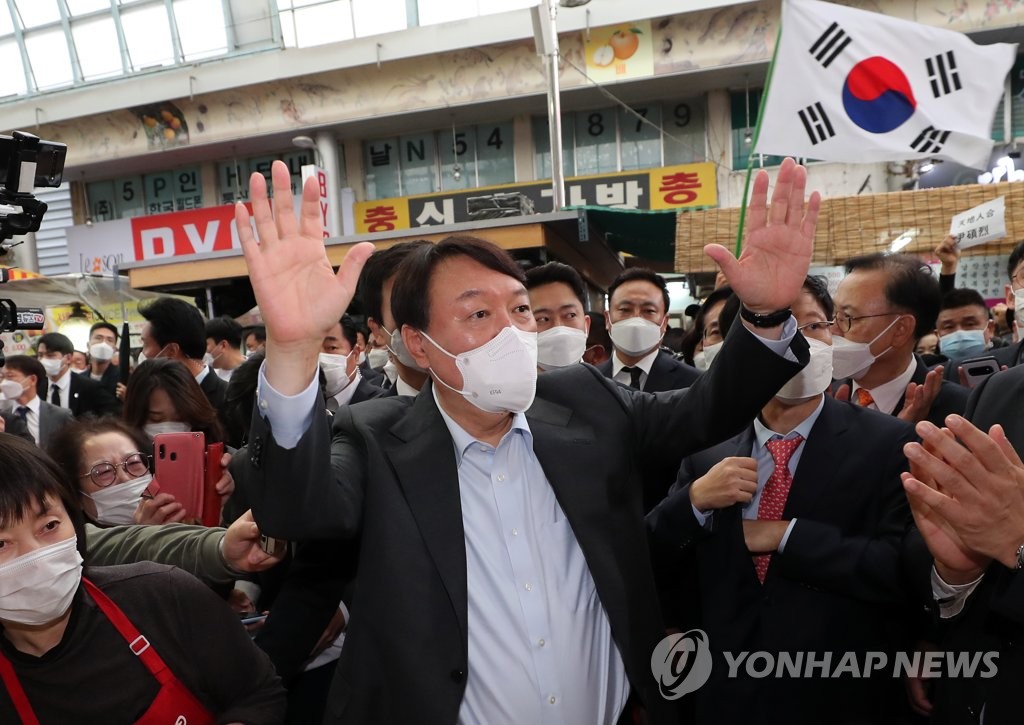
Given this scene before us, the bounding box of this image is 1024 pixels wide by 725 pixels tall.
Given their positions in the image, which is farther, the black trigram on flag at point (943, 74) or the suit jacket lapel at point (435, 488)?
the black trigram on flag at point (943, 74)

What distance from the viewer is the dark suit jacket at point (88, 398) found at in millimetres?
5286

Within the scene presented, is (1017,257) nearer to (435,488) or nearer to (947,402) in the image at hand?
(947,402)

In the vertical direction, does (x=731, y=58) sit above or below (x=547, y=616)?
above

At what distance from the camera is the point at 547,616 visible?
1.39 m

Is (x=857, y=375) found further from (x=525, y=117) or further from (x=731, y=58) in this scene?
(x=525, y=117)

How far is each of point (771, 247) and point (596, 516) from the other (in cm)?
65

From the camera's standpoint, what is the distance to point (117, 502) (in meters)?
2.02

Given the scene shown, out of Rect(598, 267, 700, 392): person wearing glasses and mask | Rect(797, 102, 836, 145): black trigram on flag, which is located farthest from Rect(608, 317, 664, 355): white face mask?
Rect(797, 102, 836, 145): black trigram on flag

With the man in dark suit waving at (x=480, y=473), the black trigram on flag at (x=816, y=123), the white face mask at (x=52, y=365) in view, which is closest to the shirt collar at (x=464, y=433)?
the man in dark suit waving at (x=480, y=473)

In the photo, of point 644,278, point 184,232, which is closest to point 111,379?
point 644,278

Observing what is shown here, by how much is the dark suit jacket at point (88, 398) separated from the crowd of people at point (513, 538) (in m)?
3.71

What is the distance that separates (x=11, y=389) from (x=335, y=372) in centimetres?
284

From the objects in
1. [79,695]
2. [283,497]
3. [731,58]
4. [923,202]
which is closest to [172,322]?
[79,695]

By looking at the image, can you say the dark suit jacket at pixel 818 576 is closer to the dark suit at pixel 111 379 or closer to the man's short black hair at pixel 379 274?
the man's short black hair at pixel 379 274
